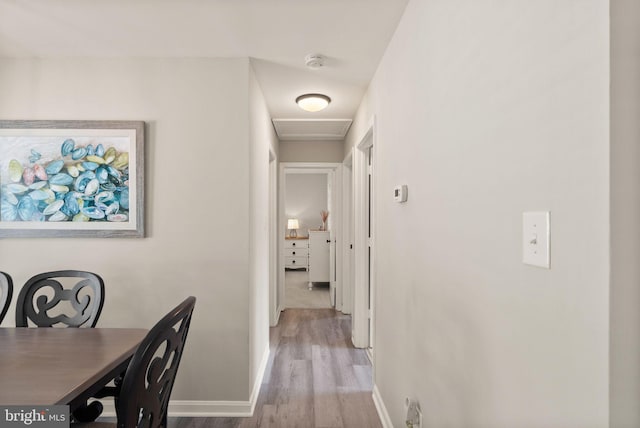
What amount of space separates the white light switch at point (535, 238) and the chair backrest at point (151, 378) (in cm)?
104

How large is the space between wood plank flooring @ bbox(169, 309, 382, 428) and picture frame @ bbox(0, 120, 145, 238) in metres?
1.41

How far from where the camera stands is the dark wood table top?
45.4 inches

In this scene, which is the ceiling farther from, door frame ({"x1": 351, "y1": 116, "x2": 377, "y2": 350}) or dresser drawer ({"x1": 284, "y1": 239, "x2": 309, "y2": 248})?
dresser drawer ({"x1": 284, "y1": 239, "x2": 309, "y2": 248})

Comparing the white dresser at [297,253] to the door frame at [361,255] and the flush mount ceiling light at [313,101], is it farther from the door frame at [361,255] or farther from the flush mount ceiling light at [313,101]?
the flush mount ceiling light at [313,101]

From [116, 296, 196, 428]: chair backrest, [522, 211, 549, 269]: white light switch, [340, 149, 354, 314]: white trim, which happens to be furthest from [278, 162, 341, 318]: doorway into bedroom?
[522, 211, 549, 269]: white light switch

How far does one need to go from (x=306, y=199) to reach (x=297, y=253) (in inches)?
50.7

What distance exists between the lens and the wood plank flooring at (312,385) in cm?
233

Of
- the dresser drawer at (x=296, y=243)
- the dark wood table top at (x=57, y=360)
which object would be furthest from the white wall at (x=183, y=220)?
the dresser drawer at (x=296, y=243)

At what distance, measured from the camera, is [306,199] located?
8.47 meters

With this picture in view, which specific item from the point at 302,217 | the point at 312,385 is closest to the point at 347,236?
the point at 312,385

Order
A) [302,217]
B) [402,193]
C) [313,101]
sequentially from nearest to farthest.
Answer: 1. [402,193]
2. [313,101]
3. [302,217]

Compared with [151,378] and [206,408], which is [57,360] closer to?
[151,378]

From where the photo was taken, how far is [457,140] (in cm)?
124

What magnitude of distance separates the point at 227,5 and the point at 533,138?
167 centimetres
